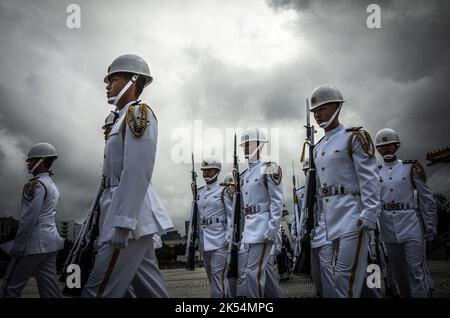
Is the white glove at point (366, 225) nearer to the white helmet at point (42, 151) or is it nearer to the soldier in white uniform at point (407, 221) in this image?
the soldier in white uniform at point (407, 221)

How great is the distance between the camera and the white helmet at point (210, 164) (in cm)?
998

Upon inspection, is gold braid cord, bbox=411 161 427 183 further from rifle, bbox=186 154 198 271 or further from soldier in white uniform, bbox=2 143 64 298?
soldier in white uniform, bbox=2 143 64 298

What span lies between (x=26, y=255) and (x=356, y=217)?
4413 mm

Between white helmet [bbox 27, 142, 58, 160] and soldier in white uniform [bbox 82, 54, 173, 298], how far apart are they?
307 centimetres

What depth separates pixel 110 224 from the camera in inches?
135

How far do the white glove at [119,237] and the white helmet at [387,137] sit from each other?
6.13 metres

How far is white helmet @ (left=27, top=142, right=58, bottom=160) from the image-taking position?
6651mm

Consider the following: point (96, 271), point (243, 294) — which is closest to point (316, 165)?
point (243, 294)

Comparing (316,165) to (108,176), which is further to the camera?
(316,165)

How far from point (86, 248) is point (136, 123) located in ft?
3.90

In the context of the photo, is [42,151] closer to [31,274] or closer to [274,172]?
[31,274]

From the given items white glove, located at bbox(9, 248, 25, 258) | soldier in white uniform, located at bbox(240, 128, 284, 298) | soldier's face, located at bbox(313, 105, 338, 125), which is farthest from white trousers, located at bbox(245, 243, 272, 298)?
white glove, located at bbox(9, 248, 25, 258)

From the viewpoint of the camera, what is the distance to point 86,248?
363 centimetres
